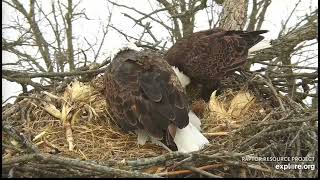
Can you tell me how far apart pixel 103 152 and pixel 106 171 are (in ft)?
3.20

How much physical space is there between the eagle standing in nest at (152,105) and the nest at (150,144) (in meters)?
0.14

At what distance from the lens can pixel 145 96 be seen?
13.3ft

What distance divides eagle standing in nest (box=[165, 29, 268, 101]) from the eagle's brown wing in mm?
618

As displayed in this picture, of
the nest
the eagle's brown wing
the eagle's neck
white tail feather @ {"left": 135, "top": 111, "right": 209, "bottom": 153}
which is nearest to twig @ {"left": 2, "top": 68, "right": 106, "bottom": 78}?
the nest

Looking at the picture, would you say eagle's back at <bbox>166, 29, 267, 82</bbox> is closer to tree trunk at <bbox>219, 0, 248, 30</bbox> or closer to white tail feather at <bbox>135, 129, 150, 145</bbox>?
tree trunk at <bbox>219, 0, 248, 30</bbox>

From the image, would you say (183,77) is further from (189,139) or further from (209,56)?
(189,139)

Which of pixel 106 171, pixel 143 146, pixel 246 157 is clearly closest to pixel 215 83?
pixel 143 146

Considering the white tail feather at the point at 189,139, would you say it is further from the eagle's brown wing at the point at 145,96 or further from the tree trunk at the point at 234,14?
the tree trunk at the point at 234,14

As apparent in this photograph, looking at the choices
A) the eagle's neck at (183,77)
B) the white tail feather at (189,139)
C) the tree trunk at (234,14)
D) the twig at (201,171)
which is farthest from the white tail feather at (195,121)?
the tree trunk at (234,14)

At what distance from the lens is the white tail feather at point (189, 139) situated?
12.5ft

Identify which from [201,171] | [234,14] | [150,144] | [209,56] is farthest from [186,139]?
[234,14]

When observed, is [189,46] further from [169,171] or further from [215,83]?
[169,171]

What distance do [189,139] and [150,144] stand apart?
0.34 m

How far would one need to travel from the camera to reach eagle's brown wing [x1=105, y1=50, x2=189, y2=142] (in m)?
3.93
